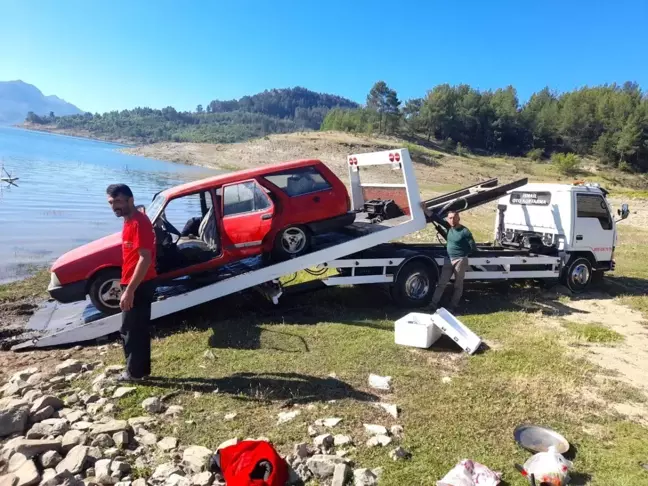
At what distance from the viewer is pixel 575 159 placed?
243 feet

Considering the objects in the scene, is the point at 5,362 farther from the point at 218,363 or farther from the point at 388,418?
the point at 388,418

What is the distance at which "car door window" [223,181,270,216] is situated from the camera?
7184 millimetres

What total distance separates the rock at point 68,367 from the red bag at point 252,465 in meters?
2.82

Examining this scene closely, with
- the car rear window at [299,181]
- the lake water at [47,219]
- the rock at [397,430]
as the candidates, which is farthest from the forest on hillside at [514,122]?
the rock at [397,430]

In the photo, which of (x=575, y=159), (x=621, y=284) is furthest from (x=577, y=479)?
(x=575, y=159)

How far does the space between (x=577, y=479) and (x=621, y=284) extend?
29.8 feet

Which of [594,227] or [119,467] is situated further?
[594,227]

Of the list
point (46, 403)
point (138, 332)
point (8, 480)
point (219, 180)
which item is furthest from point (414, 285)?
point (8, 480)

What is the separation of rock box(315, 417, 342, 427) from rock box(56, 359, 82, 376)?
10.2 feet

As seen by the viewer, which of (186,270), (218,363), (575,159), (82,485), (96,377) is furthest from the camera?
(575,159)

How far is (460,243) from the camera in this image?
26.8 feet

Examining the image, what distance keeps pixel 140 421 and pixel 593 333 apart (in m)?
6.37

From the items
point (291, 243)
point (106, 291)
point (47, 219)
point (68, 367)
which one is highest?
point (291, 243)

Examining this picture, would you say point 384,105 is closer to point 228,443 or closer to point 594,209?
point 594,209
